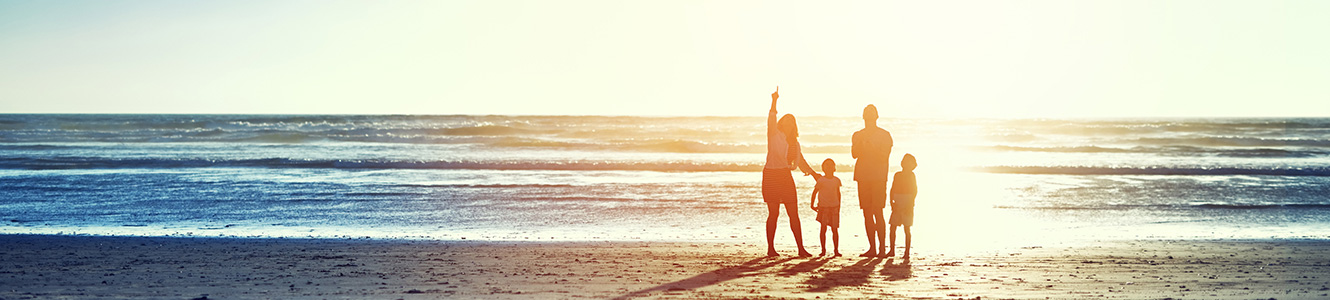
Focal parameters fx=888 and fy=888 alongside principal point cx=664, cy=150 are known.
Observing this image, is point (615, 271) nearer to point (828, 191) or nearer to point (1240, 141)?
point (828, 191)

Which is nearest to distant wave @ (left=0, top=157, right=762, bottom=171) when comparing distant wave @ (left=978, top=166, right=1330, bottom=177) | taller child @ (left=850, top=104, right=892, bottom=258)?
distant wave @ (left=978, top=166, right=1330, bottom=177)

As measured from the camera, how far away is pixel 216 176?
58.6ft

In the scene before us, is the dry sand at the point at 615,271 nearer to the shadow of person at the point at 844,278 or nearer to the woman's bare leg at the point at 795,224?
the shadow of person at the point at 844,278

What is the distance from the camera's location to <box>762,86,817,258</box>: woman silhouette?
7.34 m

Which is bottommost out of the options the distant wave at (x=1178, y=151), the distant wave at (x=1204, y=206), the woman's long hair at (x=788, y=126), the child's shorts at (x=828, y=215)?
the distant wave at (x=1178, y=151)

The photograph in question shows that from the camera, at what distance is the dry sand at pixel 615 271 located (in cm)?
595

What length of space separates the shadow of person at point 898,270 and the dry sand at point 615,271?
2 centimetres

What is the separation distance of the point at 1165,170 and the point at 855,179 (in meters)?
16.2

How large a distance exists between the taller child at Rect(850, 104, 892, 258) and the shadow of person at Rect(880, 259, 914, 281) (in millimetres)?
397

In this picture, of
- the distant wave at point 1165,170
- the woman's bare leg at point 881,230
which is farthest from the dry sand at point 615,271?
the distant wave at point 1165,170

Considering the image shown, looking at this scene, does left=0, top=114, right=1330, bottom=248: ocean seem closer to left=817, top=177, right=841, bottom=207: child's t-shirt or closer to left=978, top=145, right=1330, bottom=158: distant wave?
left=978, top=145, right=1330, bottom=158: distant wave

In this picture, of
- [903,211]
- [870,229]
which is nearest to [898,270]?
[870,229]

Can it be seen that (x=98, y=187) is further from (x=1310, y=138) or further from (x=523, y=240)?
(x=1310, y=138)

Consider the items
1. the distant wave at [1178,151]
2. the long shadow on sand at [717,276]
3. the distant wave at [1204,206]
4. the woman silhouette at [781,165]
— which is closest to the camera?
the long shadow on sand at [717,276]
